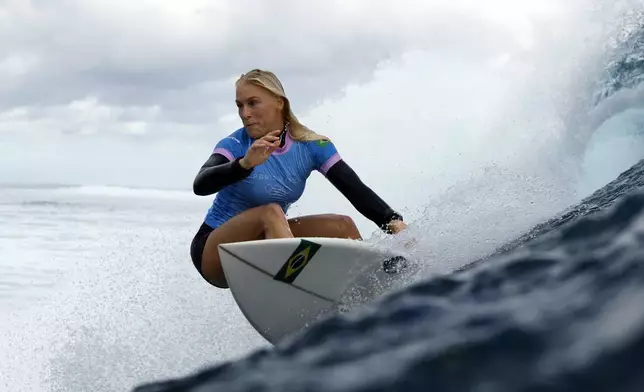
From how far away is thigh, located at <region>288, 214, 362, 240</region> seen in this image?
4164mm

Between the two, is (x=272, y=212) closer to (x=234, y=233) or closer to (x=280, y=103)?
(x=234, y=233)

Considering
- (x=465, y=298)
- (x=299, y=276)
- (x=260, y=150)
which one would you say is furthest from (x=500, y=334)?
(x=299, y=276)

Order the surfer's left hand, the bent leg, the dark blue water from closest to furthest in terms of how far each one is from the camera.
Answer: the dark blue water < the bent leg < the surfer's left hand

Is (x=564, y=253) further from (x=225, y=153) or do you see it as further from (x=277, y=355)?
(x=225, y=153)

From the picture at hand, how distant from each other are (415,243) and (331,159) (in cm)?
73

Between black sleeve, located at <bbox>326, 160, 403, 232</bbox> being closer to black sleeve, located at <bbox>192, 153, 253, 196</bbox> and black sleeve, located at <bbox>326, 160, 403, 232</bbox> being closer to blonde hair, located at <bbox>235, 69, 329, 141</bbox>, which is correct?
blonde hair, located at <bbox>235, 69, 329, 141</bbox>

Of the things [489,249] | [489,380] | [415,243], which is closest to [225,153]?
[415,243]

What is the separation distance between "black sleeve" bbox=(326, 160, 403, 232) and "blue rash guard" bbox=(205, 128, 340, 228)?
6 centimetres

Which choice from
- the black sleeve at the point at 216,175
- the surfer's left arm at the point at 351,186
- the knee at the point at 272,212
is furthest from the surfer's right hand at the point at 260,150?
the surfer's left arm at the point at 351,186

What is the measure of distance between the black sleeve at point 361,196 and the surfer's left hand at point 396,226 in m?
0.03

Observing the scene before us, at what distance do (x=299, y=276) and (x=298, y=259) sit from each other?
0.31 feet

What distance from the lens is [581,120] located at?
855cm

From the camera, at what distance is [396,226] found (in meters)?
4.07

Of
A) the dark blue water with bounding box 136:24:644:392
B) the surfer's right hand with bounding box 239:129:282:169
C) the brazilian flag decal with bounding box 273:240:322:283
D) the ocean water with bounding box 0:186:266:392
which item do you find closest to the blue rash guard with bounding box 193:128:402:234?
the surfer's right hand with bounding box 239:129:282:169
